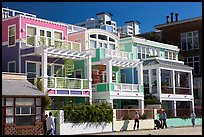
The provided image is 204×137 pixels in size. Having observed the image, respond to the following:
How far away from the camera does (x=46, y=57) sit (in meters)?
31.8

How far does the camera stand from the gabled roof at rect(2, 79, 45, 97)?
26.9 meters

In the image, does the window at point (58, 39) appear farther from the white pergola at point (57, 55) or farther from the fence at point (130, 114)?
the fence at point (130, 114)

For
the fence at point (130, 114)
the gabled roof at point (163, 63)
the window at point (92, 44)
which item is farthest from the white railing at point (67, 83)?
the gabled roof at point (163, 63)

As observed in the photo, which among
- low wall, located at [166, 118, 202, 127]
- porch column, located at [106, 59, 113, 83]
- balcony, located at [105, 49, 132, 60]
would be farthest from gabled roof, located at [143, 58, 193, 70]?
porch column, located at [106, 59, 113, 83]

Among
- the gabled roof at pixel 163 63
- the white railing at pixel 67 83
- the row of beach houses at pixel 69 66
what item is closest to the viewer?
the row of beach houses at pixel 69 66

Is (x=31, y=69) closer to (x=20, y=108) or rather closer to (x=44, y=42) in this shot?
(x=44, y=42)

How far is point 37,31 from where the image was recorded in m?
35.2

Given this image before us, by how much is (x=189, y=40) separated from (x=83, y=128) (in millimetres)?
31836

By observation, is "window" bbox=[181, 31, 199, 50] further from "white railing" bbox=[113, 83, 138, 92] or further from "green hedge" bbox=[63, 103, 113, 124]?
"green hedge" bbox=[63, 103, 113, 124]

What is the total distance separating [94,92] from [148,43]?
13.8 metres

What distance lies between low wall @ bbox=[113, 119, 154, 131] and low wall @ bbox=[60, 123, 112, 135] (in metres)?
0.82

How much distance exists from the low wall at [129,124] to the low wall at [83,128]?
819 millimetres

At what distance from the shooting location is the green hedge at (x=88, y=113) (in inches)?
1151

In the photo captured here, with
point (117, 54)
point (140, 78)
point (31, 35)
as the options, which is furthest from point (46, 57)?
point (140, 78)
